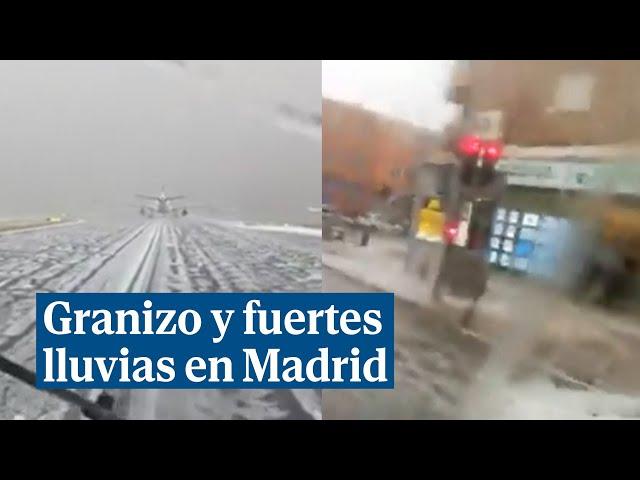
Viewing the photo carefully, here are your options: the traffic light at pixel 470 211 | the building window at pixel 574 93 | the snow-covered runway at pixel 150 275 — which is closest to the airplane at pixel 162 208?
the snow-covered runway at pixel 150 275

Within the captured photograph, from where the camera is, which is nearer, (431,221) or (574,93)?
(574,93)

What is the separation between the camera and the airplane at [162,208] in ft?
9.25

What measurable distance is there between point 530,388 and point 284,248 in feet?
3.64

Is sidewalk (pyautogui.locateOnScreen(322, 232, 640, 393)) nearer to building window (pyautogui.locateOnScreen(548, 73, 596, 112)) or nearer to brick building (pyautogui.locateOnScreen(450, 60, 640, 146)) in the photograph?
brick building (pyautogui.locateOnScreen(450, 60, 640, 146))

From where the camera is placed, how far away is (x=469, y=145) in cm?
276

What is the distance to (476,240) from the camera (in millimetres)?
2797

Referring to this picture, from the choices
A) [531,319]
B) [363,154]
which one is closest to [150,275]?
[363,154]

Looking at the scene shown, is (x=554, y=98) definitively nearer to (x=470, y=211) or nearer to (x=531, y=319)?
(x=470, y=211)

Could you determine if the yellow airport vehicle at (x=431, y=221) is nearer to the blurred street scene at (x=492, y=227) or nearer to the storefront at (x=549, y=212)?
the blurred street scene at (x=492, y=227)

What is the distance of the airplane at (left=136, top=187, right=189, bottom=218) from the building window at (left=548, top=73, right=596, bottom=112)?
4.84 ft

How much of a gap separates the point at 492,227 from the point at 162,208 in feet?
4.25

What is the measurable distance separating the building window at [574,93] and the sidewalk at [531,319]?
678 mm

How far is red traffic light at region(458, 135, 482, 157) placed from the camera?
2.75 metres
